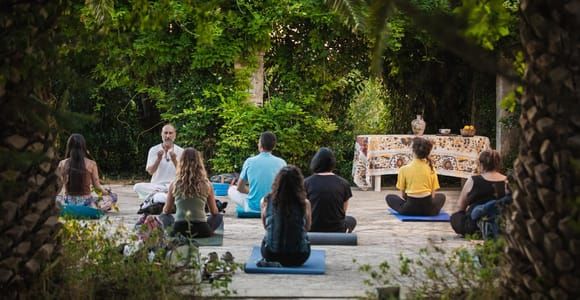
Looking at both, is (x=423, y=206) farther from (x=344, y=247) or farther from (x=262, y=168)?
(x=344, y=247)

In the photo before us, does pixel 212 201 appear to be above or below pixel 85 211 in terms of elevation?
above

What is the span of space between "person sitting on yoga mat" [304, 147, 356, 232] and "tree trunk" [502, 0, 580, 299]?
4746 mm

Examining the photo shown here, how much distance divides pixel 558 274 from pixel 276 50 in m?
13.2

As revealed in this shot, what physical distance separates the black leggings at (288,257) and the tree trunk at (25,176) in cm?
249

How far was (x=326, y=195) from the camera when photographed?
31.1 feet

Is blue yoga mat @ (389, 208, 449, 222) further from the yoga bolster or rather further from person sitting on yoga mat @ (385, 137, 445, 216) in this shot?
the yoga bolster

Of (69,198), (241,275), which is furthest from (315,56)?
(241,275)

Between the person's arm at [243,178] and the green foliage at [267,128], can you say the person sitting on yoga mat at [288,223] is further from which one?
the green foliage at [267,128]

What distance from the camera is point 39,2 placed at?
5203 millimetres

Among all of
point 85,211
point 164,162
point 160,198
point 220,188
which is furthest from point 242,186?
point 220,188

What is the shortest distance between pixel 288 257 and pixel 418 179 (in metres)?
4.14

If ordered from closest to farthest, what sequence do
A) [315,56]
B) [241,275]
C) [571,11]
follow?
[571,11]
[241,275]
[315,56]

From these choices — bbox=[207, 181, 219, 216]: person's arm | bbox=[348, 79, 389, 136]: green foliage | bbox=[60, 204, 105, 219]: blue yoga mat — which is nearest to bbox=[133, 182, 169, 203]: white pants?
bbox=[60, 204, 105, 219]: blue yoga mat

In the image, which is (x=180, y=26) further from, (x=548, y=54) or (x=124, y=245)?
(x=548, y=54)
